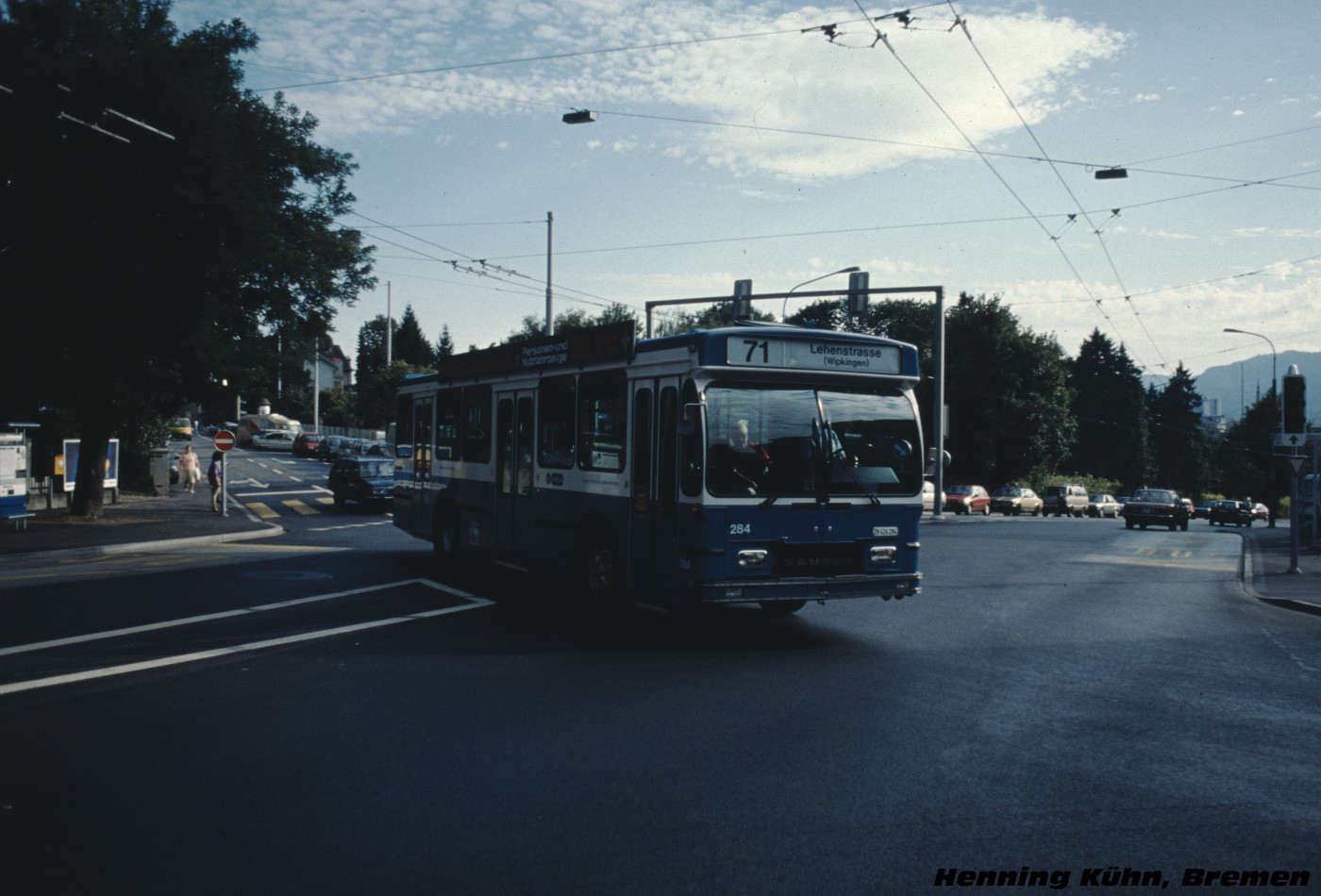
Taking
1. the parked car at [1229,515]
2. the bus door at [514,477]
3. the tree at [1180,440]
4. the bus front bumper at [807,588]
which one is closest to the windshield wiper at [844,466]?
the bus front bumper at [807,588]

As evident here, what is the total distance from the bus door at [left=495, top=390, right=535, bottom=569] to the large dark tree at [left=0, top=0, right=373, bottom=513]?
34.1 ft

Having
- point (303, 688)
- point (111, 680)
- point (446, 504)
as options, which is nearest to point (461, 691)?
point (303, 688)

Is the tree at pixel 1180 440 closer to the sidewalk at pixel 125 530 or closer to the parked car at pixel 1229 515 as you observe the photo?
the parked car at pixel 1229 515

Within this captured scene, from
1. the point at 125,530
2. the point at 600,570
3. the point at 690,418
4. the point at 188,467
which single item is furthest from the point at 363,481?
the point at 690,418

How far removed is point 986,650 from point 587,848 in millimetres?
5768

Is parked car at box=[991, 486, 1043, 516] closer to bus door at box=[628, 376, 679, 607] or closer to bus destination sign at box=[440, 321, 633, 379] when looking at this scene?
bus destination sign at box=[440, 321, 633, 379]

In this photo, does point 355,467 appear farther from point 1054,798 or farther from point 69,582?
point 1054,798

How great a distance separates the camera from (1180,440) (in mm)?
98125

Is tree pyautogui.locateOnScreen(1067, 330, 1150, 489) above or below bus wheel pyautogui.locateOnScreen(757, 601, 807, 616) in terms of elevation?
above

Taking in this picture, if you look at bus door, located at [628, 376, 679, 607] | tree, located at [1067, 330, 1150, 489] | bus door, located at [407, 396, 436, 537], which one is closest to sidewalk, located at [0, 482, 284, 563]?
bus door, located at [407, 396, 436, 537]

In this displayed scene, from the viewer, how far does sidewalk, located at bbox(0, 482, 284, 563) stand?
1738cm

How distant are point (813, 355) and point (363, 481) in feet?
72.8

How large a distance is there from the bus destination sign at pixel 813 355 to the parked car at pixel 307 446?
193ft

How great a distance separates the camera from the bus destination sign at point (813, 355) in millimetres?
8984
